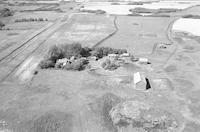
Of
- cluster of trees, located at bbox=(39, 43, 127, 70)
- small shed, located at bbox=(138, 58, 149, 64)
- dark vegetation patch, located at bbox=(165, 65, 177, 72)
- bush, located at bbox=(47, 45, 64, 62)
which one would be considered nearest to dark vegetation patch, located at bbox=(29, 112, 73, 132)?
cluster of trees, located at bbox=(39, 43, 127, 70)

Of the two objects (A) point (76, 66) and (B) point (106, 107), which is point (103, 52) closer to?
(A) point (76, 66)

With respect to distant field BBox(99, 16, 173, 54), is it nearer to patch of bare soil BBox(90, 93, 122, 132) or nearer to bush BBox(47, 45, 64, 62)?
bush BBox(47, 45, 64, 62)

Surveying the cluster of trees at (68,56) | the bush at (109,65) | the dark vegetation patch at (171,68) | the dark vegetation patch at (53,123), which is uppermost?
the cluster of trees at (68,56)

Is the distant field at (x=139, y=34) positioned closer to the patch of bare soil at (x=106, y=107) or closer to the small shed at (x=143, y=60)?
the small shed at (x=143, y=60)

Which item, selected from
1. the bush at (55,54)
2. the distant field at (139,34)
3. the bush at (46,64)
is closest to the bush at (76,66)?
the bush at (46,64)

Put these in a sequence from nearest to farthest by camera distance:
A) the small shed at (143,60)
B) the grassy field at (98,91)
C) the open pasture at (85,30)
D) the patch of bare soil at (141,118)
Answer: the patch of bare soil at (141,118) < the grassy field at (98,91) < the small shed at (143,60) < the open pasture at (85,30)

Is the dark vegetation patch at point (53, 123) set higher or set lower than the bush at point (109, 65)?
lower

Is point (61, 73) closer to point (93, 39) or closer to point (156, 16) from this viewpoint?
point (93, 39)
